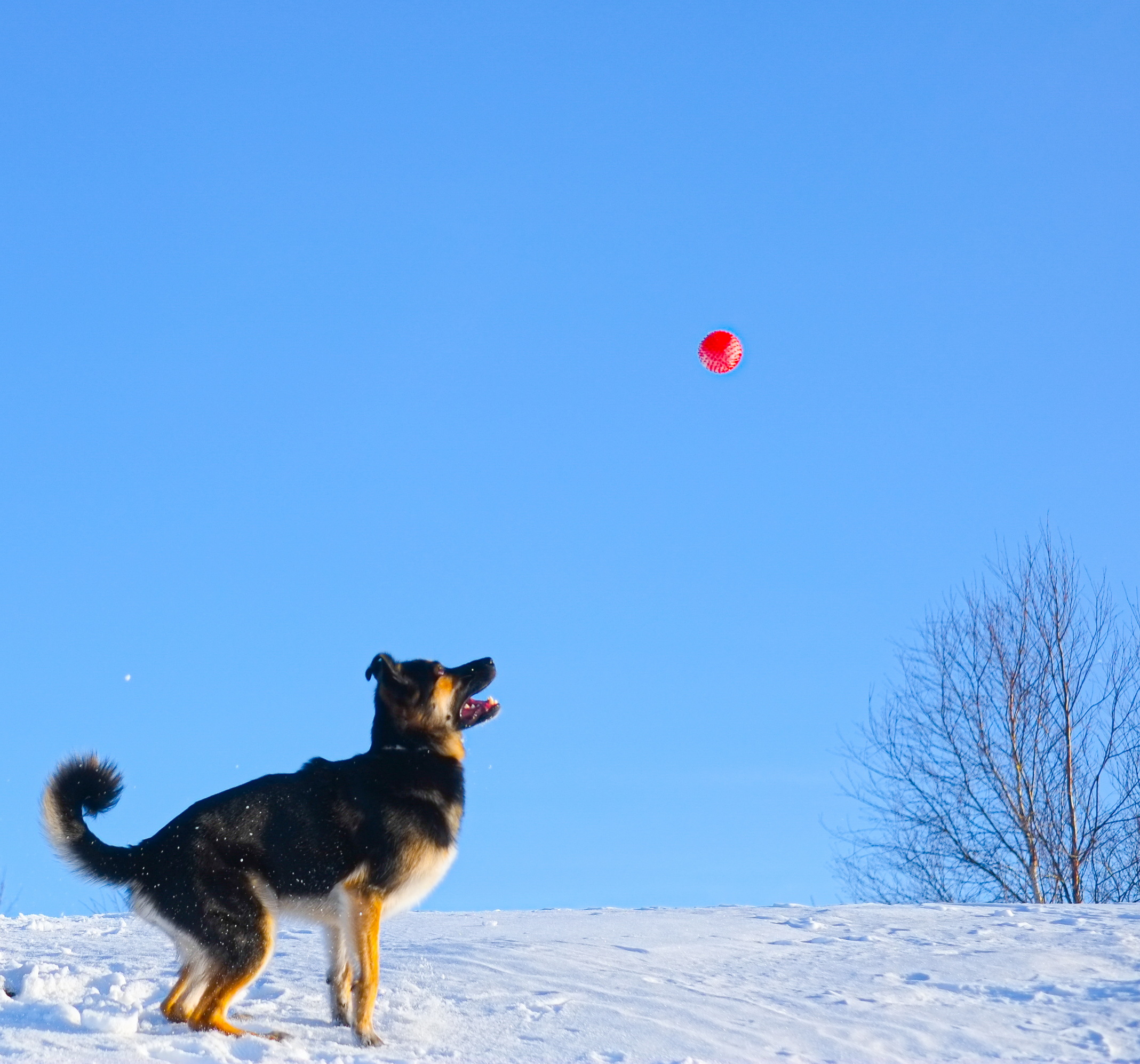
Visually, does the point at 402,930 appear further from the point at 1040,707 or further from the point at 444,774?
the point at 1040,707

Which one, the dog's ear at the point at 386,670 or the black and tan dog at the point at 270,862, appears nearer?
the black and tan dog at the point at 270,862

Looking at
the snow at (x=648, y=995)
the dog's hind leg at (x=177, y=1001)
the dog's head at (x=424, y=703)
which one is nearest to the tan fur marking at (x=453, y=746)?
the dog's head at (x=424, y=703)

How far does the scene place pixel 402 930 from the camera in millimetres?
10828

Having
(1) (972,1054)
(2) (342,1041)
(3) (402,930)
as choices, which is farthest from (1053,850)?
(2) (342,1041)

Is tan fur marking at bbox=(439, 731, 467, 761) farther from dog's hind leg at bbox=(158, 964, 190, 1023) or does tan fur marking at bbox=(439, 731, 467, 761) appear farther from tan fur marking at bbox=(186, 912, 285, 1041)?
dog's hind leg at bbox=(158, 964, 190, 1023)

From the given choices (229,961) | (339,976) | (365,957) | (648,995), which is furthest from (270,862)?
(648,995)

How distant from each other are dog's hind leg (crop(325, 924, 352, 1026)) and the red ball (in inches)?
269

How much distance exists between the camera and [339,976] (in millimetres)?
7020

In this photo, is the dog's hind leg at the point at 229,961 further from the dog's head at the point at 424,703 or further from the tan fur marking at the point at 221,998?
the dog's head at the point at 424,703

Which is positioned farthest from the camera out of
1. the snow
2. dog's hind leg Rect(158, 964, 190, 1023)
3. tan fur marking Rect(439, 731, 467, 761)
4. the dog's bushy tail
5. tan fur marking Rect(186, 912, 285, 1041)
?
tan fur marking Rect(439, 731, 467, 761)

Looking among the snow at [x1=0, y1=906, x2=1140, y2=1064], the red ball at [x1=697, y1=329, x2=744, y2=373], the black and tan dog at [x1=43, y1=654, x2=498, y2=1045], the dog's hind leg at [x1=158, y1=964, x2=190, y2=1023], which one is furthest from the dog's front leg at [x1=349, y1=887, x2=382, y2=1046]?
the red ball at [x1=697, y1=329, x2=744, y2=373]

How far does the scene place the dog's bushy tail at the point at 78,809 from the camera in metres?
6.84

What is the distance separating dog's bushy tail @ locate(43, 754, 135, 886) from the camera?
684 centimetres

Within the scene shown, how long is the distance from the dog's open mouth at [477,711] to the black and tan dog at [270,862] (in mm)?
595
